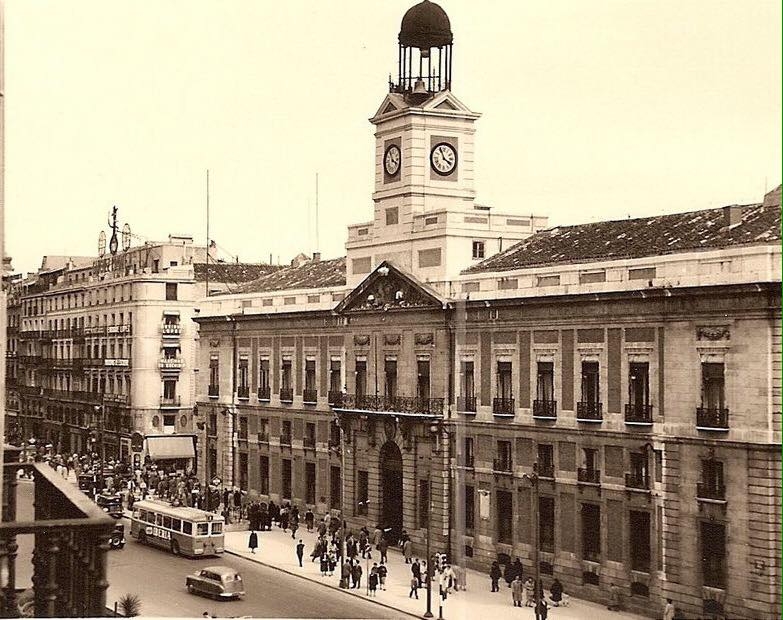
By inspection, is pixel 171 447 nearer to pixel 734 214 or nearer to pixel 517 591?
pixel 517 591

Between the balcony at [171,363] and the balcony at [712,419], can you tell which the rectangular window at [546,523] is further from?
the balcony at [171,363]

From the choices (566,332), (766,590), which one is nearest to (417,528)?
(566,332)

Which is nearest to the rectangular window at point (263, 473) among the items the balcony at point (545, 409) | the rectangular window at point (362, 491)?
the rectangular window at point (362, 491)

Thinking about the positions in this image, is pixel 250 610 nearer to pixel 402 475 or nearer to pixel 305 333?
pixel 402 475

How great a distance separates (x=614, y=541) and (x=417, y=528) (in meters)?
6.57

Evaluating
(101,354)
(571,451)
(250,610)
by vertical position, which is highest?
(101,354)

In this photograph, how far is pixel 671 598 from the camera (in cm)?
2261

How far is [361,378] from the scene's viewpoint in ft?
106

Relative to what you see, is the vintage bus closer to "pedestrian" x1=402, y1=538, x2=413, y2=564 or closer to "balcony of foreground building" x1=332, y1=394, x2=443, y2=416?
"pedestrian" x1=402, y1=538, x2=413, y2=564

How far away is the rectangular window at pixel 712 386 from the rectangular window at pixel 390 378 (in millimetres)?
10069

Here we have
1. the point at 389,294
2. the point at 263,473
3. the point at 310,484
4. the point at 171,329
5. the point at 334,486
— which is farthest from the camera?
the point at 171,329

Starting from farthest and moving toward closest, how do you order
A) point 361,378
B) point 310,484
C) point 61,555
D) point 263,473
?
point 263,473, point 310,484, point 361,378, point 61,555

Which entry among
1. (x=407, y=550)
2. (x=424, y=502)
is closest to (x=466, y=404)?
(x=424, y=502)

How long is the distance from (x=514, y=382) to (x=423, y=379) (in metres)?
3.65
